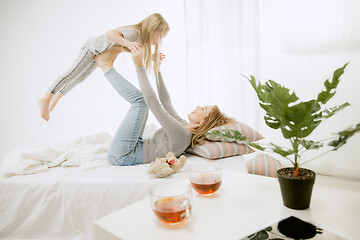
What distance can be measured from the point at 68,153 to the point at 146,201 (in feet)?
4.12

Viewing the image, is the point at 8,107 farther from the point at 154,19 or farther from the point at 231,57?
the point at 231,57

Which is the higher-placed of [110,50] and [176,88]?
[110,50]

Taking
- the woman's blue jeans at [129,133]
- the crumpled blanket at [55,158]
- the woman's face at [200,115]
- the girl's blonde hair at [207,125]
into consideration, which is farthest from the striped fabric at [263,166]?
the crumpled blanket at [55,158]

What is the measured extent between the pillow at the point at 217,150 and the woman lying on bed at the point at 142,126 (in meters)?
0.06

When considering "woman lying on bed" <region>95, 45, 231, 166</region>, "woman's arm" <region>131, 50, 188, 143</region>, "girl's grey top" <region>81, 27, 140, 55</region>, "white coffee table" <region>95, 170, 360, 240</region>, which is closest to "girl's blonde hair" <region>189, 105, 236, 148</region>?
"woman lying on bed" <region>95, 45, 231, 166</region>

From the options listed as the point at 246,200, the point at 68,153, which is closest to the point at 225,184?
the point at 246,200

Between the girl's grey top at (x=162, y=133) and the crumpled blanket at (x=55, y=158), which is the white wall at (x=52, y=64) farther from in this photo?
the girl's grey top at (x=162, y=133)

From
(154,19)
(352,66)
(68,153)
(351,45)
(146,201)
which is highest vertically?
(154,19)

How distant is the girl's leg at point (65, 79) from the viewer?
2.30 m

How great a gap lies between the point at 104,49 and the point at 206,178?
166 cm

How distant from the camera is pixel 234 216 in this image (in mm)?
845

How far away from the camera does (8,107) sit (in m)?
3.36

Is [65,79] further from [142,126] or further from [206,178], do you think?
[206,178]

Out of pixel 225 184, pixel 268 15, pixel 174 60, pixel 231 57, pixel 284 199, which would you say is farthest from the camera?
pixel 174 60
